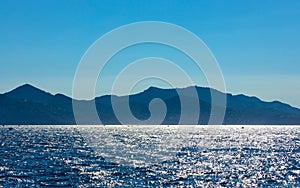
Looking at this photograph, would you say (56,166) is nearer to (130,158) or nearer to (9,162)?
(9,162)

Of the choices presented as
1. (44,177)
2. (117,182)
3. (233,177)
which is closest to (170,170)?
(233,177)

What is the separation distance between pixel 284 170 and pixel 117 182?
1666 inches

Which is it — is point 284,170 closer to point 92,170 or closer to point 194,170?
point 194,170

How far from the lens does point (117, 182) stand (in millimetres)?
79688

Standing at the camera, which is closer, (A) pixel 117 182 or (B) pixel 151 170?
(A) pixel 117 182

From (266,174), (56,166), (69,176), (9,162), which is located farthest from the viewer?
(9,162)

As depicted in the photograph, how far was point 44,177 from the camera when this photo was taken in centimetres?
8406

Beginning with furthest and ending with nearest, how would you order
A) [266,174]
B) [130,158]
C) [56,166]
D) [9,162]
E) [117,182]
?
1. [130,158]
2. [9,162]
3. [56,166]
4. [266,174]
5. [117,182]

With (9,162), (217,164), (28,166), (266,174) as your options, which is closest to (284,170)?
(266,174)

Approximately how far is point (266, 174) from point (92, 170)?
35.4 meters

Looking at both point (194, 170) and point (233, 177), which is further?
point (194, 170)

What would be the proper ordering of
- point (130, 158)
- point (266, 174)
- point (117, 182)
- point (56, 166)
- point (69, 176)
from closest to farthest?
point (117, 182), point (69, 176), point (266, 174), point (56, 166), point (130, 158)

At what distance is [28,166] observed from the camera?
3999 inches

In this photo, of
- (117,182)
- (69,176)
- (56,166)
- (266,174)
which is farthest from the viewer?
(56,166)
